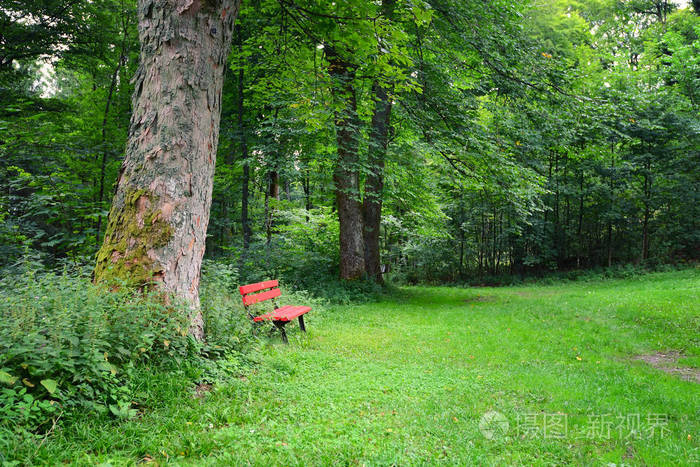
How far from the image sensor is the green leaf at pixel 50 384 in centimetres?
280

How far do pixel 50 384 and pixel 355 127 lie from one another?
29.7 feet

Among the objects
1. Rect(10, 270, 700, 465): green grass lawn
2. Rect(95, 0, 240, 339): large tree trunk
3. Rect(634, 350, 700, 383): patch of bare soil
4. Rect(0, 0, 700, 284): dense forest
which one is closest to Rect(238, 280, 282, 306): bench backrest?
Rect(10, 270, 700, 465): green grass lawn

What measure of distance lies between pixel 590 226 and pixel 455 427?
21.2 m

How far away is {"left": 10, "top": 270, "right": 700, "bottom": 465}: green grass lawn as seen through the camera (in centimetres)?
298

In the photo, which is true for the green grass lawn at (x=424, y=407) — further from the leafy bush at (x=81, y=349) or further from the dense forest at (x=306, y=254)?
the leafy bush at (x=81, y=349)

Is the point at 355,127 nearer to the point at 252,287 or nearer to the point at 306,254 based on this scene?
the point at 306,254

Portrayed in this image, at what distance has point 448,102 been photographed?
38.3 feet

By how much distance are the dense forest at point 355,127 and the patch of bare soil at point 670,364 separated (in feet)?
18.7

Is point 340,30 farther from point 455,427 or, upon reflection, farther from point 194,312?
point 455,427

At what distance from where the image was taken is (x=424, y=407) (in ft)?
13.6

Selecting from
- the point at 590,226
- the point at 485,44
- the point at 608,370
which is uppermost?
the point at 485,44

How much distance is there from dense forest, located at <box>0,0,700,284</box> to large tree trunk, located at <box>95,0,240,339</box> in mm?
322

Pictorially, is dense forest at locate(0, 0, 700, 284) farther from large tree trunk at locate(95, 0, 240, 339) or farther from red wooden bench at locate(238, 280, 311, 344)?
red wooden bench at locate(238, 280, 311, 344)

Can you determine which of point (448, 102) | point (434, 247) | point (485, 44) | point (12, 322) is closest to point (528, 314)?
point (448, 102)
